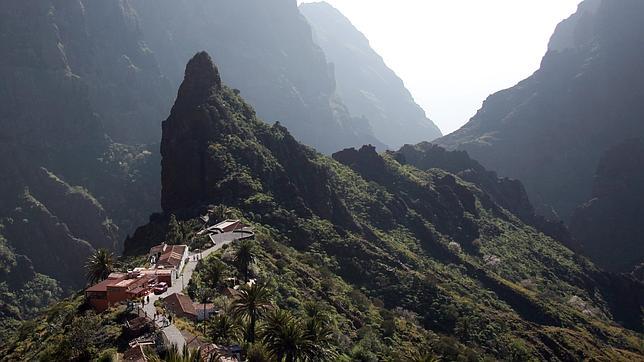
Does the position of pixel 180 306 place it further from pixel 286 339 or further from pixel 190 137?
pixel 190 137

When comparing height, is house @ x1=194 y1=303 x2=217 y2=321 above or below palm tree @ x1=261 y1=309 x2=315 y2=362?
above

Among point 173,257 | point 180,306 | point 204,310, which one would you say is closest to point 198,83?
point 173,257

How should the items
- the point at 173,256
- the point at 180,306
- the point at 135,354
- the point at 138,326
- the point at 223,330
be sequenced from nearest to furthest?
the point at 135,354, the point at 138,326, the point at 223,330, the point at 180,306, the point at 173,256

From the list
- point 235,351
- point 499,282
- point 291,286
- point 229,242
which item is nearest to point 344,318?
point 291,286

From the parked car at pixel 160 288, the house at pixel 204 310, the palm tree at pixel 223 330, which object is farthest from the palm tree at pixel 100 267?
the palm tree at pixel 223 330

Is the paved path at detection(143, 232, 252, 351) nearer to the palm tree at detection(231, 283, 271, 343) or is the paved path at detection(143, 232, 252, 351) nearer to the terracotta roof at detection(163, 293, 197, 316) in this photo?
the terracotta roof at detection(163, 293, 197, 316)

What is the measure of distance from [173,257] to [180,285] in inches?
297

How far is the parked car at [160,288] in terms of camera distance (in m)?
56.1

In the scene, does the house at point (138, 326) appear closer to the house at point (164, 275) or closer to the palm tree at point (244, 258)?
the house at point (164, 275)

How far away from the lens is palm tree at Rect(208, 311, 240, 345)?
45.4 m

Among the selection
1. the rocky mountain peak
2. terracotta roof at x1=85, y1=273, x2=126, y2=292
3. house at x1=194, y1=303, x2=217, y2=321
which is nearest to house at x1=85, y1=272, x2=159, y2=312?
terracotta roof at x1=85, y1=273, x2=126, y2=292

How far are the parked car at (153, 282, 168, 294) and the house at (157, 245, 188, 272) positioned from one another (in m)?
5.30

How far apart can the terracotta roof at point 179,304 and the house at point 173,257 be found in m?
9.50

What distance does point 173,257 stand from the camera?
6638 centimetres
